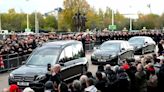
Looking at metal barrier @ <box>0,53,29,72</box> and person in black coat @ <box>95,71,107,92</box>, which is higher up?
person in black coat @ <box>95,71,107,92</box>

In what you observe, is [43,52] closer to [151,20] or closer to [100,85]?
[100,85]

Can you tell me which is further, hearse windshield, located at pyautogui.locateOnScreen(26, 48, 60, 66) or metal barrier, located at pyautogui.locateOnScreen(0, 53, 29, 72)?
metal barrier, located at pyautogui.locateOnScreen(0, 53, 29, 72)

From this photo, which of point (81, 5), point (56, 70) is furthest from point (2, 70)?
point (81, 5)

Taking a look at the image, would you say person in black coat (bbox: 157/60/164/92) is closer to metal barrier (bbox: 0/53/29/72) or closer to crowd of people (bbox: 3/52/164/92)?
crowd of people (bbox: 3/52/164/92)

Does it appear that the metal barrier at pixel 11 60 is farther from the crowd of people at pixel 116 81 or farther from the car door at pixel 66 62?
the crowd of people at pixel 116 81

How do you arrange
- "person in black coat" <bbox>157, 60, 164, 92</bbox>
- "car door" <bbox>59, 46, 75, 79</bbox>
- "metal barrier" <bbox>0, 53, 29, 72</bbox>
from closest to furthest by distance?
"person in black coat" <bbox>157, 60, 164, 92</bbox>, "car door" <bbox>59, 46, 75, 79</bbox>, "metal barrier" <bbox>0, 53, 29, 72</bbox>

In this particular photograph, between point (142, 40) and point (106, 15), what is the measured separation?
8012cm

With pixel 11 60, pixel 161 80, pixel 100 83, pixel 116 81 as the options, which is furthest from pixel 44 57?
pixel 100 83

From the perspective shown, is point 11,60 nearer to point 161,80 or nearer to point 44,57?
point 44,57

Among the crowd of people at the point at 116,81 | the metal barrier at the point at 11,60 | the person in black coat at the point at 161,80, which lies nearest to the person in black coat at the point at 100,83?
the crowd of people at the point at 116,81

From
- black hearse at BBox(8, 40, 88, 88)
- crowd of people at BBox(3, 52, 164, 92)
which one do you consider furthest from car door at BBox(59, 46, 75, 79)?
crowd of people at BBox(3, 52, 164, 92)

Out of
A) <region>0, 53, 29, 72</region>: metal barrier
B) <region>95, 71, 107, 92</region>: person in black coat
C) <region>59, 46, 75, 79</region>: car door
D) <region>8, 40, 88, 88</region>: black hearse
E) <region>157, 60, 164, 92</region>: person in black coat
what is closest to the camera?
<region>95, 71, 107, 92</region>: person in black coat

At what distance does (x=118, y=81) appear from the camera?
10.6 m

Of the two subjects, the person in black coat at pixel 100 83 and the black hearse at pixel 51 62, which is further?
the black hearse at pixel 51 62
